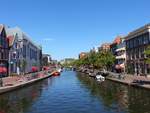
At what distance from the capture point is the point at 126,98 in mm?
58188

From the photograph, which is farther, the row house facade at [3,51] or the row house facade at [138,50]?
the row house facade at [138,50]

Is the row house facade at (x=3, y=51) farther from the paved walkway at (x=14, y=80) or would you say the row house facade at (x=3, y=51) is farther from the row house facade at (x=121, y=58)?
the row house facade at (x=121, y=58)

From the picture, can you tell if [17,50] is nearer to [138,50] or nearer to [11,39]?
[11,39]

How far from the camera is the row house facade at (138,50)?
375 ft

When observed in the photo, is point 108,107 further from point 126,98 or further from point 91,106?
Answer: point 126,98

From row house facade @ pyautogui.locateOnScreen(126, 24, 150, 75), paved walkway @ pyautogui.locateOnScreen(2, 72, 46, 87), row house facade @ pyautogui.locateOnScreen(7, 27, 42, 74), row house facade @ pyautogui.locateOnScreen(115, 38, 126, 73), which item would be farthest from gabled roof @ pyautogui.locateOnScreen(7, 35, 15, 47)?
row house facade @ pyautogui.locateOnScreen(115, 38, 126, 73)

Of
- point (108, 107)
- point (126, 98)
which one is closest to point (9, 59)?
point (126, 98)

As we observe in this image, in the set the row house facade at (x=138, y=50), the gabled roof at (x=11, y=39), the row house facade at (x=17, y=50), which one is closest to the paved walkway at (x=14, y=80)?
the row house facade at (x=17, y=50)

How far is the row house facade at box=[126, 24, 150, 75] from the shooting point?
11419 cm

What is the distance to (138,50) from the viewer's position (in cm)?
12344

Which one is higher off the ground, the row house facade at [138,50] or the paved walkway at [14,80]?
the row house facade at [138,50]

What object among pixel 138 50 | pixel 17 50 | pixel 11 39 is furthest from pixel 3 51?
pixel 138 50

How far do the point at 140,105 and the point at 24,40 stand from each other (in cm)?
10382

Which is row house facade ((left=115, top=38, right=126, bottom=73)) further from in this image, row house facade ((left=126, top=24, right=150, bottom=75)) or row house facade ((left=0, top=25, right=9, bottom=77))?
row house facade ((left=0, top=25, right=9, bottom=77))
